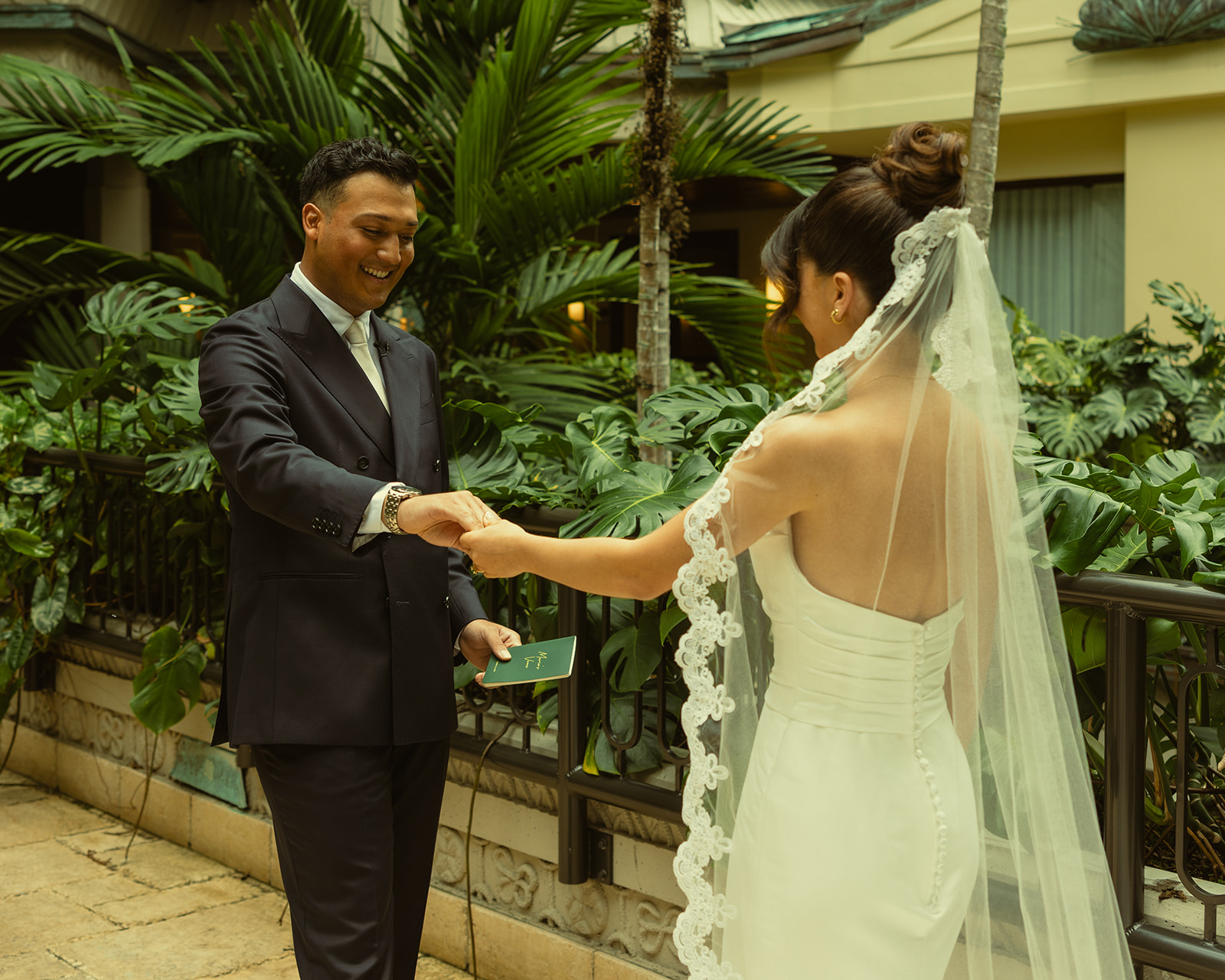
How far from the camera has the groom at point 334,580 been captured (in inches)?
80.2

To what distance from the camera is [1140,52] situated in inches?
357

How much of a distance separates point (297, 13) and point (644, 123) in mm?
2219

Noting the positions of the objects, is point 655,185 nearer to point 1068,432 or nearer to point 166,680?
point 166,680

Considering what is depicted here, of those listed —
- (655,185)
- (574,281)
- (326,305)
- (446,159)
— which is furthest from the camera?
(574,281)

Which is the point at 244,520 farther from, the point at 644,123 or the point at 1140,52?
the point at 1140,52

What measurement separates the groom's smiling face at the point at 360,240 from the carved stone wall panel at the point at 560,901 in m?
1.61

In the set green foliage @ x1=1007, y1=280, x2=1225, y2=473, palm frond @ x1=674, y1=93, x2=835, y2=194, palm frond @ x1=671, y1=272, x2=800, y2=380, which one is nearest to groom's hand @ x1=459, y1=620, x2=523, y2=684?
palm frond @ x1=671, y1=272, x2=800, y2=380

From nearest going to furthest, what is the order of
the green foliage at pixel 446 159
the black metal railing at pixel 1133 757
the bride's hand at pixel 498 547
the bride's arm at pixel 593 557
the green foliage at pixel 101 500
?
the bride's arm at pixel 593 557 → the bride's hand at pixel 498 547 → the black metal railing at pixel 1133 757 → the green foliage at pixel 101 500 → the green foliage at pixel 446 159

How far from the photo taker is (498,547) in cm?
192

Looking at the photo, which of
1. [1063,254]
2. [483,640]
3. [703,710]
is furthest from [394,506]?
[1063,254]

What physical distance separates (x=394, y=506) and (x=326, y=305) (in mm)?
477

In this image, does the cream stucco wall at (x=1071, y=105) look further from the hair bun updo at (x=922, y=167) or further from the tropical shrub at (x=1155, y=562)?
the hair bun updo at (x=922, y=167)

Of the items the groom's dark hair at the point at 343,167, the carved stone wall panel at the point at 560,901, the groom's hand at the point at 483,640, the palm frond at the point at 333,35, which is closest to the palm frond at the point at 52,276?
the palm frond at the point at 333,35

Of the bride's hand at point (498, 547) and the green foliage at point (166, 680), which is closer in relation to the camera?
the bride's hand at point (498, 547)
